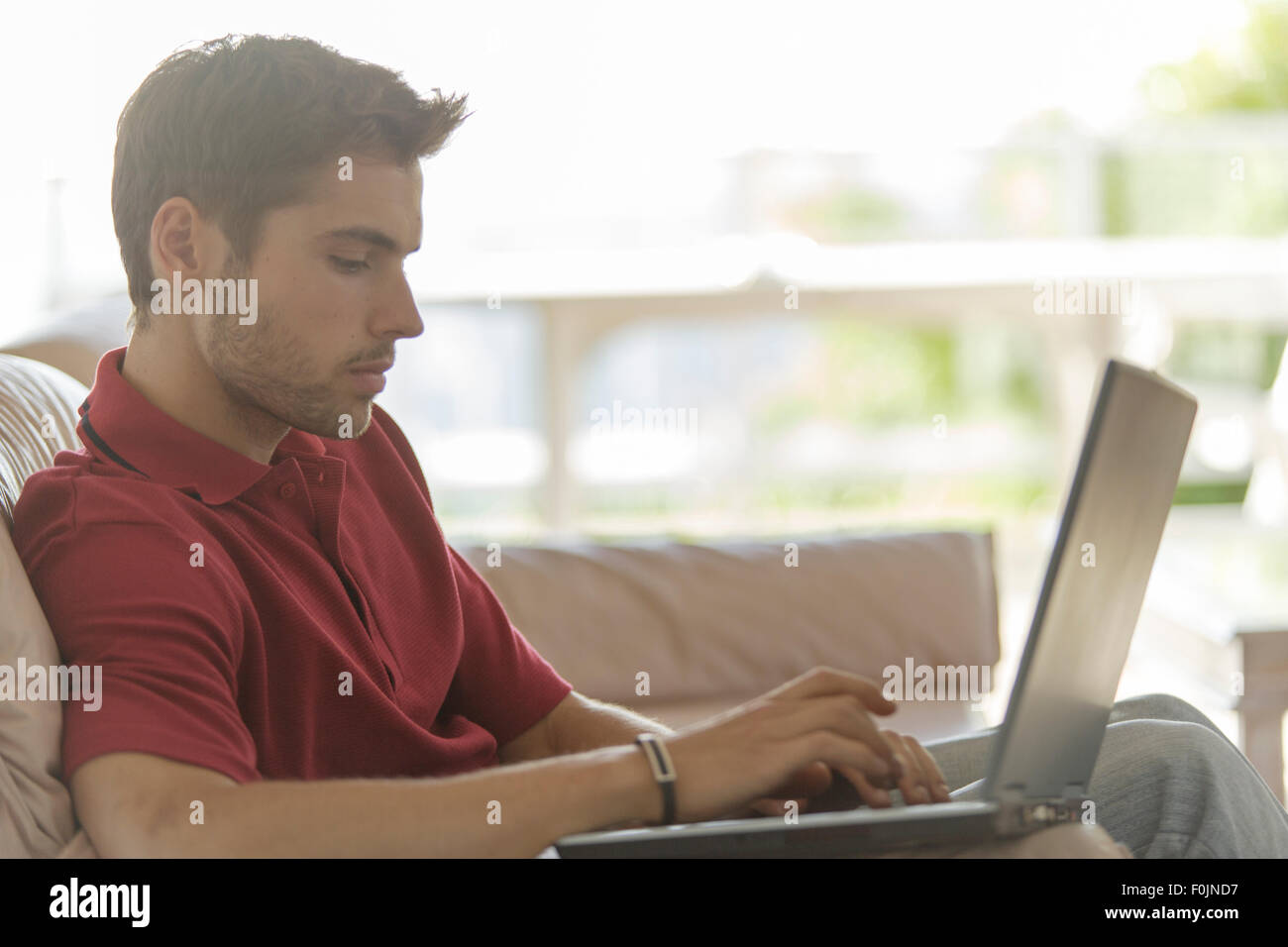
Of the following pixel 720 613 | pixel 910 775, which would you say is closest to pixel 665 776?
pixel 910 775

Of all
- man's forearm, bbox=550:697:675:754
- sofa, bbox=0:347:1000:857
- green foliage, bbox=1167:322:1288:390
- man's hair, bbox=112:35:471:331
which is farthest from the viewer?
green foliage, bbox=1167:322:1288:390

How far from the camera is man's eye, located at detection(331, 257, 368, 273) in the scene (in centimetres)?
107

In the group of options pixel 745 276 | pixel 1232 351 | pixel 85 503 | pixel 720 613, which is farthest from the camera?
pixel 1232 351

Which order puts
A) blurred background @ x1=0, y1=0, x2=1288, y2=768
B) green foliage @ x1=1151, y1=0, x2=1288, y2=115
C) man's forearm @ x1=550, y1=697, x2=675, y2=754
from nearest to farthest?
1. man's forearm @ x1=550, y1=697, x2=675, y2=754
2. blurred background @ x1=0, y1=0, x2=1288, y2=768
3. green foliage @ x1=1151, y1=0, x2=1288, y2=115

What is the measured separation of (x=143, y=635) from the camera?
871 mm

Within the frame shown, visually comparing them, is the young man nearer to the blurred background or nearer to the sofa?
the sofa

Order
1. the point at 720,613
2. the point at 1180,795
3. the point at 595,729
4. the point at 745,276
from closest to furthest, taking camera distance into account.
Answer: the point at 1180,795 < the point at 595,729 < the point at 720,613 < the point at 745,276

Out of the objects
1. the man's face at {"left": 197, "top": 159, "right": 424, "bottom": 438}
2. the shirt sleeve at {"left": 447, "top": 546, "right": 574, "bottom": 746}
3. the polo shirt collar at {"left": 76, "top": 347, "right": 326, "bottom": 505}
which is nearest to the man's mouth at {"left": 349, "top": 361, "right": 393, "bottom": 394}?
the man's face at {"left": 197, "top": 159, "right": 424, "bottom": 438}

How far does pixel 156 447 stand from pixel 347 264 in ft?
0.69

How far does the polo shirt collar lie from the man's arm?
38 centimetres

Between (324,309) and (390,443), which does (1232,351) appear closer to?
(390,443)

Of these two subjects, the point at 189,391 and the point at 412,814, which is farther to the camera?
the point at 189,391
